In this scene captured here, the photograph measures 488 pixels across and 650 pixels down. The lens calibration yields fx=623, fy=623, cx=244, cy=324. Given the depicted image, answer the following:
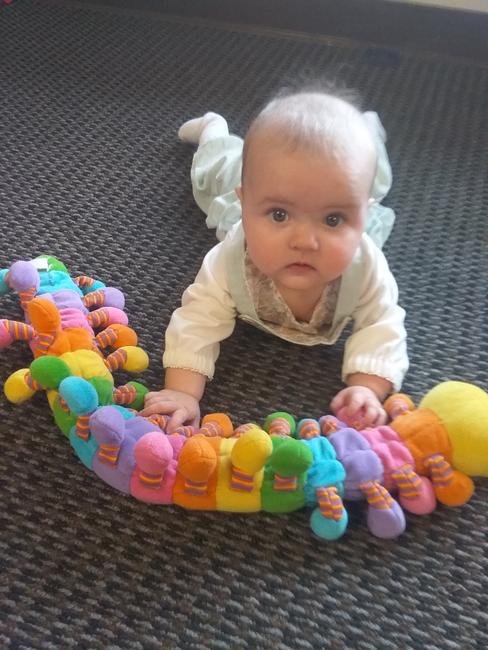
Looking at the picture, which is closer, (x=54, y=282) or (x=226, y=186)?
(x=54, y=282)

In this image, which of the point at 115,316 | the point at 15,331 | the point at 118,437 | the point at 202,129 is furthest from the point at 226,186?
the point at 118,437

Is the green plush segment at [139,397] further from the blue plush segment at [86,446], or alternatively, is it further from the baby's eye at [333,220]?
the baby's eye at [333,220]

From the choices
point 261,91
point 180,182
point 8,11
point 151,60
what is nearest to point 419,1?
point 261,91

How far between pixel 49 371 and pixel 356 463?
0.32 m

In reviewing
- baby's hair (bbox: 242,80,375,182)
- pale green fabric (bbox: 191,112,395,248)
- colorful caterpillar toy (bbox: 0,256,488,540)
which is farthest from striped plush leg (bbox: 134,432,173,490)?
pale green fabric (bbox: 191,112,395,248)

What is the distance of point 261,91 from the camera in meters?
1.40

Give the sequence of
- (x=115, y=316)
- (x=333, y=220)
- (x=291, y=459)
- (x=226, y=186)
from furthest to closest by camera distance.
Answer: (x=226, y=186) → (x=115, y=316) → (x=333, y=220) → (x=291, y=459)

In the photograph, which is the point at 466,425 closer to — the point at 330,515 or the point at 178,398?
the point at 330,515

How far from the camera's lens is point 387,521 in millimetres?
586

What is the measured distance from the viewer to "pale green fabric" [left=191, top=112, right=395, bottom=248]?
37.8 inches

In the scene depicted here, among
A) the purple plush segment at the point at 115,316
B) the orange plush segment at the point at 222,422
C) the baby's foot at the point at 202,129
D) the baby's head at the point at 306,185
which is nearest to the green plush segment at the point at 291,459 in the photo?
the orange plush segment at the point at 222,422

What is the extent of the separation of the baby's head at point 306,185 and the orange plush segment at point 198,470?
22 centimetres

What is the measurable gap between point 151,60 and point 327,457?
1.23m

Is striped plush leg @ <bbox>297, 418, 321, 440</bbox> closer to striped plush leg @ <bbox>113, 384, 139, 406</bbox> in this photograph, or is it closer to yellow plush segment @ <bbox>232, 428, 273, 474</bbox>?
yellow plush segment @ <bbox>232, 428, 273, 474</bbox>
